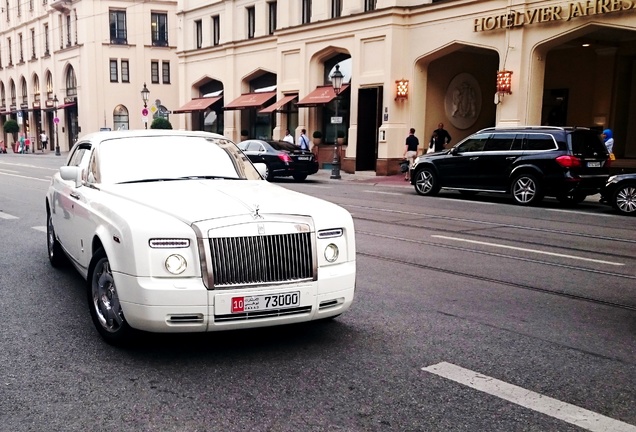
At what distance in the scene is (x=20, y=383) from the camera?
13.6 ft

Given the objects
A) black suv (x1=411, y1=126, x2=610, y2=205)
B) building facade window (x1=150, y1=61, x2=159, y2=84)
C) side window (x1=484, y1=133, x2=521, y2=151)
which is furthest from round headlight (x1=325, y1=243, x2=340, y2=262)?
building facade window (x1=150, y1=61, x2=159, y2=84)

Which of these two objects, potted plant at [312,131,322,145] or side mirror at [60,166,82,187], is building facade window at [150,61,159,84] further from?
side mirror at [60,166,82,187]

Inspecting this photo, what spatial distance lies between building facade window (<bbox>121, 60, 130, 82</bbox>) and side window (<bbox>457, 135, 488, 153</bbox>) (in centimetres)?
4467

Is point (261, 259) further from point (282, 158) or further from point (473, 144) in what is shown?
point (282, 158)

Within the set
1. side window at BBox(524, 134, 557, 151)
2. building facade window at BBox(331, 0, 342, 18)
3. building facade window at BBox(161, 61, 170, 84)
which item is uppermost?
building facade window at BBox(331, 0, 342, 18)

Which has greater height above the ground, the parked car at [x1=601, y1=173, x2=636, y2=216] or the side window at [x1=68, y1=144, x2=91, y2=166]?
the side window at [x1=68, y1=144, x2=91, y2=166]

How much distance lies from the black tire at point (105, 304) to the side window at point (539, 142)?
44.0 ft

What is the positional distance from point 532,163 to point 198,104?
26.5 metres

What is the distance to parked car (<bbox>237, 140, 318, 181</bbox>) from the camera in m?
22.7

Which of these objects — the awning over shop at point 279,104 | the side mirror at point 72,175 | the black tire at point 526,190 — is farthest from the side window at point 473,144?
the awning over shop at point 279,104

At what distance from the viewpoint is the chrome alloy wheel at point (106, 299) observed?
4.75m

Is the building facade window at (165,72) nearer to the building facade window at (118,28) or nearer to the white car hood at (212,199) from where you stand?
the building facade window at (118,28)

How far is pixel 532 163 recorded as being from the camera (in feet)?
53.0

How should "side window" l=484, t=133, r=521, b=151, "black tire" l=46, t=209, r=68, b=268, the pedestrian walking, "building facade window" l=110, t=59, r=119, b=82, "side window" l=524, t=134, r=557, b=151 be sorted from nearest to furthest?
"black tire" l=46, t=209, r=68, b=268 < "side window" l=524, t=134, r=557, b=151 < "side window" l=484, t=133, r=521, b=151 < the pedestrian walking < "building facade window" l=110, t=59, r=119, b=82
